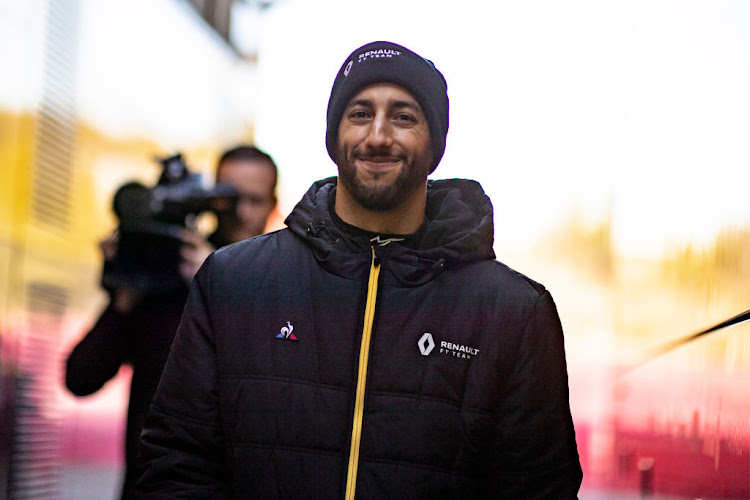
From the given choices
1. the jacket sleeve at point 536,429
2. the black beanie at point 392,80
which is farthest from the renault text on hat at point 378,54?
the jacket sleeve at point 536,429

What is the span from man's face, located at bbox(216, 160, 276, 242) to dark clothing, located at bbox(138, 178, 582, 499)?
2.87ft

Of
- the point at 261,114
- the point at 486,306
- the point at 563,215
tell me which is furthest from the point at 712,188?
the point at 261,114

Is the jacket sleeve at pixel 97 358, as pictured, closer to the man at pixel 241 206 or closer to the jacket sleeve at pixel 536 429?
the man at pixel 241 206

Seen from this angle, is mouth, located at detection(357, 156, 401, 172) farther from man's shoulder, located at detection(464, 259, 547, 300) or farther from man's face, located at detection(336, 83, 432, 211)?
man's shoulder, located at detection(464, 259, 547, 300)

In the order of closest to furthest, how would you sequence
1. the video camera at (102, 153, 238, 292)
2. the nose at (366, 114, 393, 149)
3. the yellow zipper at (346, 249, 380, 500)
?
the yellow zipper at (346, 249, 380, 500)
the nose at (366, 114, 393, 149)
the video camera at (102, 153, 238, 292)

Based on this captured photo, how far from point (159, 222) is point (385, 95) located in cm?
111

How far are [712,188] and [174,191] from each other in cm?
144

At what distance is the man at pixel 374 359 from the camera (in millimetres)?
1482

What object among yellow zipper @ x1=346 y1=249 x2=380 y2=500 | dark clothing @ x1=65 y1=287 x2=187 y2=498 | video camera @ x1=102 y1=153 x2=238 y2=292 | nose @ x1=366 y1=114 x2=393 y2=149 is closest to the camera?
yellow zipper @ x1=346 y1=249 x2=380 y2=500

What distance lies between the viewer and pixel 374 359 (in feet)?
4.98

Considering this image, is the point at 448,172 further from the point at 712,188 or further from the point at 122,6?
the point at 122,6

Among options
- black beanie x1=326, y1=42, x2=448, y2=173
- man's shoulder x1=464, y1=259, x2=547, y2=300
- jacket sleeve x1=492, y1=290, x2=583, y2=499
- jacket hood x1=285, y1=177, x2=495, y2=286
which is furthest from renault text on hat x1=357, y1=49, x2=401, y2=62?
jacket sleeve x1=492, y1=290, x2=583, y2=499

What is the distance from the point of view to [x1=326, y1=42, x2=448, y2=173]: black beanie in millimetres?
1625

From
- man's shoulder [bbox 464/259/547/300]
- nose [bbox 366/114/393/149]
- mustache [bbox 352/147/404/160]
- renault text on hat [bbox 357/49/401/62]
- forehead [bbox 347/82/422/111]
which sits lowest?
man's shoulder [bbox 464/259/547/300]
